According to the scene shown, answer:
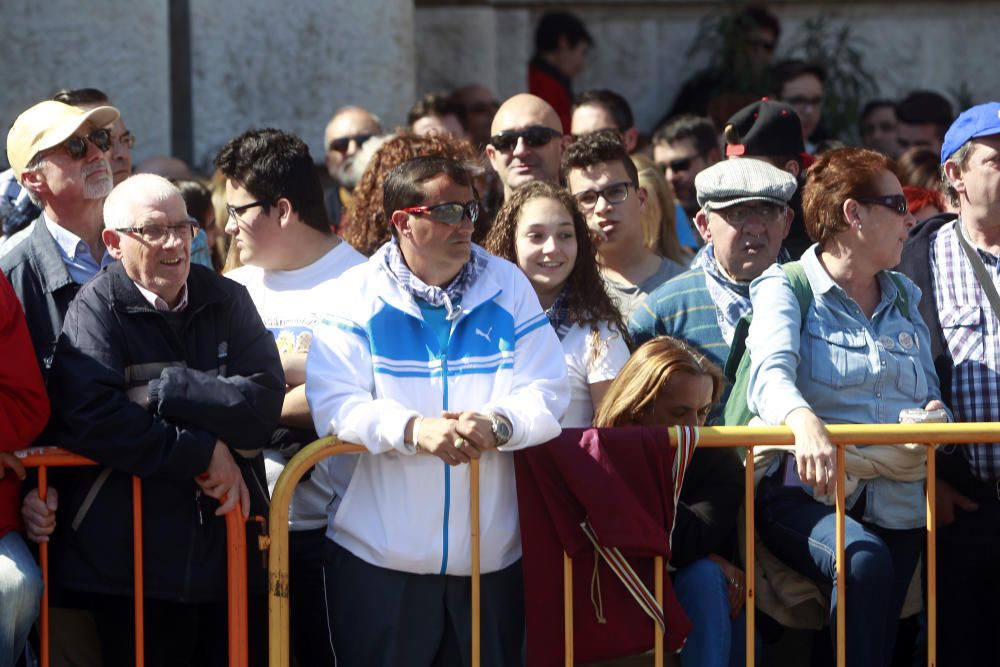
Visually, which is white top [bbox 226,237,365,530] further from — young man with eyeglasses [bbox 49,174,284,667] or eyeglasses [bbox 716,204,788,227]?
eyeglasses [bbox 716,204,788,227]

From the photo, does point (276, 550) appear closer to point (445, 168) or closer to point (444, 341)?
point (444, 341)

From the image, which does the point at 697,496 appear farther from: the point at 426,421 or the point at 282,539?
the point at 282,539

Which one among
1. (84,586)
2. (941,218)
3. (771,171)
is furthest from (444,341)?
(941,218)

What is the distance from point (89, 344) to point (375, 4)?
16.7 feet

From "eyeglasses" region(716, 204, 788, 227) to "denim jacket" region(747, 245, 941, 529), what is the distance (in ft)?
1.89

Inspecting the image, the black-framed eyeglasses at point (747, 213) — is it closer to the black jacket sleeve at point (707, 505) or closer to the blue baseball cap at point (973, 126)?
the blue baseball cap at point (973, 126)

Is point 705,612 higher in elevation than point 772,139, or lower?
lower

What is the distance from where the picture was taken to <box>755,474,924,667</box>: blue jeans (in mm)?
4582

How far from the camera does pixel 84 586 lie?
438 cm

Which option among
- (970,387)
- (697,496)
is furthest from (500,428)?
(970,387)

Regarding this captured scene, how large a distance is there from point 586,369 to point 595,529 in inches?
28.9

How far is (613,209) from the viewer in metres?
5.87

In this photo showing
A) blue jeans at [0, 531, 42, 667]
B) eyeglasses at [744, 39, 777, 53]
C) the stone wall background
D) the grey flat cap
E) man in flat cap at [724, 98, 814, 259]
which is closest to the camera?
blue jeans at [0, 531, 42, 667]

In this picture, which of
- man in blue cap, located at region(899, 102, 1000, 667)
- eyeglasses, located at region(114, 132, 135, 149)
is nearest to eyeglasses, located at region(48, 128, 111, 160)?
eyeglasses, located at region(114, 132, 135, 149)
